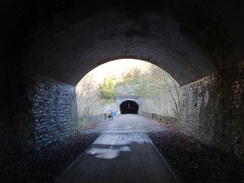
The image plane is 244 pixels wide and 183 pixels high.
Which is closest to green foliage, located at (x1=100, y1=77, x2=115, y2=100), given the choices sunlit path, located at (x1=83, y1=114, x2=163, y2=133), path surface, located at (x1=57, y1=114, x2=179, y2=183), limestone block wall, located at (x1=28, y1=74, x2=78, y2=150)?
sunlit path, located at (x1=83, y1=114, x2=163, y2=133)

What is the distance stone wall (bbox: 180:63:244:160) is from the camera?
17.1 ft

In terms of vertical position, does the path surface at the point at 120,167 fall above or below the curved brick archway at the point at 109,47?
below

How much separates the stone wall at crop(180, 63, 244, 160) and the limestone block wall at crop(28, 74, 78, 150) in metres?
5.94

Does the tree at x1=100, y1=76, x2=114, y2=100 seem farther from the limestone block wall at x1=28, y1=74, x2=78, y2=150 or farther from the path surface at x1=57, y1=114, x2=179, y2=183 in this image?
the path surface at x1=57, y1=114, x2=179, y2=183

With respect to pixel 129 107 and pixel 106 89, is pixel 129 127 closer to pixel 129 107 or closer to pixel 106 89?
pixel 106 89

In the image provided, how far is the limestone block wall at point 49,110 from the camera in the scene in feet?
21.4

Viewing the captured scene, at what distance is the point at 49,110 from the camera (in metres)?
7.58

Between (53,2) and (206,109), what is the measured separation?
6324 millimetres

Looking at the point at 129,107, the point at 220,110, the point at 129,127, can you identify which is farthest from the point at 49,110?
the point at 129,107

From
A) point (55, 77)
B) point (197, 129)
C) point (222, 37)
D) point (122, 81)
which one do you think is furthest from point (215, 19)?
point (122, 81)

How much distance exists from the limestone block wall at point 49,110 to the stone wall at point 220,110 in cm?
594

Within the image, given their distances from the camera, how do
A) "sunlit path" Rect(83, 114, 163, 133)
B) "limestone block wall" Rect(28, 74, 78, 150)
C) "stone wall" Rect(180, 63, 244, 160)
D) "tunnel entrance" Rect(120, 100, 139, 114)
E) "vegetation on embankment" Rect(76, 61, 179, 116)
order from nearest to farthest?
1. "stone wall" Rect(180, 63, 244, 160)
2. "limestone block wall" Rect(28, 74, 78, 150)
3. "sunlit path" Rect(83, 114, 163, 133)
4. "vegetation on embankment" Rect(76, 61, 179, 116)
5. "tunnel entrance" Rect(120, 100, 139, 114)

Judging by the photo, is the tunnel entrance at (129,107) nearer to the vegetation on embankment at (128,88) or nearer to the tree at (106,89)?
the vegetation on embankment at (128,88)

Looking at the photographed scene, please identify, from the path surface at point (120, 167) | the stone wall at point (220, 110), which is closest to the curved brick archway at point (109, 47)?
the stone wall at point (220, 110)
